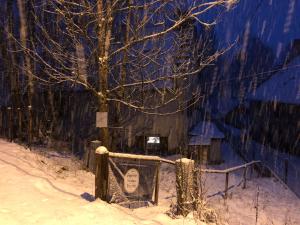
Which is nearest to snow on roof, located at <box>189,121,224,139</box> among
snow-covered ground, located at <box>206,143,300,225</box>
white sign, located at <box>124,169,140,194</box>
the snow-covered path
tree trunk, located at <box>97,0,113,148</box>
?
snow-covered ground, located at <box>206,143,300,225</box>

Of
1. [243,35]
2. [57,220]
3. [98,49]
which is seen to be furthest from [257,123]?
[243,35]

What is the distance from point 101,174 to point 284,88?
69.2ft

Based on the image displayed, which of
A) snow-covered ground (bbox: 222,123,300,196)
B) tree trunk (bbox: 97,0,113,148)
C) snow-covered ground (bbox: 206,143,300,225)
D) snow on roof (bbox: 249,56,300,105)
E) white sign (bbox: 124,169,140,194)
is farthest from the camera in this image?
snow on roof (bbox: 249,56,300,105)

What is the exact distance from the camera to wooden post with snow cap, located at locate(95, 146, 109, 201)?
320 inches

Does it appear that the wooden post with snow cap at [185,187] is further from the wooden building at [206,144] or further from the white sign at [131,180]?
the wooden building at [206,144]

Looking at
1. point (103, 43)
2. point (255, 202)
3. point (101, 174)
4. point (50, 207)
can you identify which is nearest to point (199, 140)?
point (255, 202)

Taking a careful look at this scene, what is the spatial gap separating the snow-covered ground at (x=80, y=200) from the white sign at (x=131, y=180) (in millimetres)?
506

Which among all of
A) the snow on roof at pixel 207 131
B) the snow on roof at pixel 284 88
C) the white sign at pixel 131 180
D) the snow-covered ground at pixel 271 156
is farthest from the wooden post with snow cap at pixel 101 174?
the snow on roof at pixel 284 88

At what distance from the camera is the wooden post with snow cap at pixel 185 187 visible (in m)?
7.38

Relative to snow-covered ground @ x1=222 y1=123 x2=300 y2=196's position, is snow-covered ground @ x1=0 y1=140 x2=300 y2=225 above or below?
above

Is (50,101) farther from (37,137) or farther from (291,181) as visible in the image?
(291,181)

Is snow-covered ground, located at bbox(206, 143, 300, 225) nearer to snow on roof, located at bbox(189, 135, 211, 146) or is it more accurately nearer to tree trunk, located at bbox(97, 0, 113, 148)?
tree trunk, located at bbox(97, 0, 113, 148)

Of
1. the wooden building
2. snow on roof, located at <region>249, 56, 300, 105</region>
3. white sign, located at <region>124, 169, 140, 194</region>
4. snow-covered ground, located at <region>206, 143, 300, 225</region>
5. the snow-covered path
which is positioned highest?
snow on roof, located at <region>249, 56, 300, 105</region>

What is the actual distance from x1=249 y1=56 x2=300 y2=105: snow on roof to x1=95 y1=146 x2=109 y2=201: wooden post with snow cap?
1873cm
